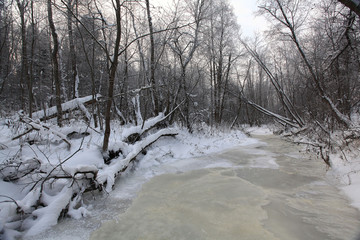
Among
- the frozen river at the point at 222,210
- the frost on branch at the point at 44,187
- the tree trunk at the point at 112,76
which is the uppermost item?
the tree trunk at the point at 112,76

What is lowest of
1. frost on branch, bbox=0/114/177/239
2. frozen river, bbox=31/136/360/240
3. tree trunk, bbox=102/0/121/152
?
frozen river, bbox=31/136/360/240

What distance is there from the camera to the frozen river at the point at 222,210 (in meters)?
2.49

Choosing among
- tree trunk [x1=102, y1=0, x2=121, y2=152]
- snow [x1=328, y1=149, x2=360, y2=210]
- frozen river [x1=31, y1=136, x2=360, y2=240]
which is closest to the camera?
frozen river [x1=31, y1=136, x2=360, y2=240]

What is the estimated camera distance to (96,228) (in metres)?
2.67

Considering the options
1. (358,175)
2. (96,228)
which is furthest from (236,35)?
(96,228)

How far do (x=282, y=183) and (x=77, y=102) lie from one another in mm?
8654

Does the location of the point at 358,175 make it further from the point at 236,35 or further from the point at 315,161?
the point at 236,35

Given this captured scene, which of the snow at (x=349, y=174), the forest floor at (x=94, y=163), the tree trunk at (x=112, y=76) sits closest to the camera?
the forest floor at (x=94, y=163)

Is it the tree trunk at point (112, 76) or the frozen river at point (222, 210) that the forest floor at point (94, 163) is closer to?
the frozen river at point (222, 210)

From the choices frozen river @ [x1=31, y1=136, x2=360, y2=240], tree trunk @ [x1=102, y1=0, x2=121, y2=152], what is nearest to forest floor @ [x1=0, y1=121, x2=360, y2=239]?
frozen river @ [x1=31, y1=136, x2=360, y2=240]

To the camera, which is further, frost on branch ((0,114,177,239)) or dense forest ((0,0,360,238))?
dense forest ((0,0,360,238))

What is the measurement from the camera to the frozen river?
8.18 feet

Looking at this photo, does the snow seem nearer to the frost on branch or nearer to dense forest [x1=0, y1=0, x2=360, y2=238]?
dense forest [x1=0, y1=0, x2=360, y2=238]

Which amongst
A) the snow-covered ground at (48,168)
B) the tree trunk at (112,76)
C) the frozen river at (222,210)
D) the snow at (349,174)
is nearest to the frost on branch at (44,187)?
the snow-covered ground at (48,168)
